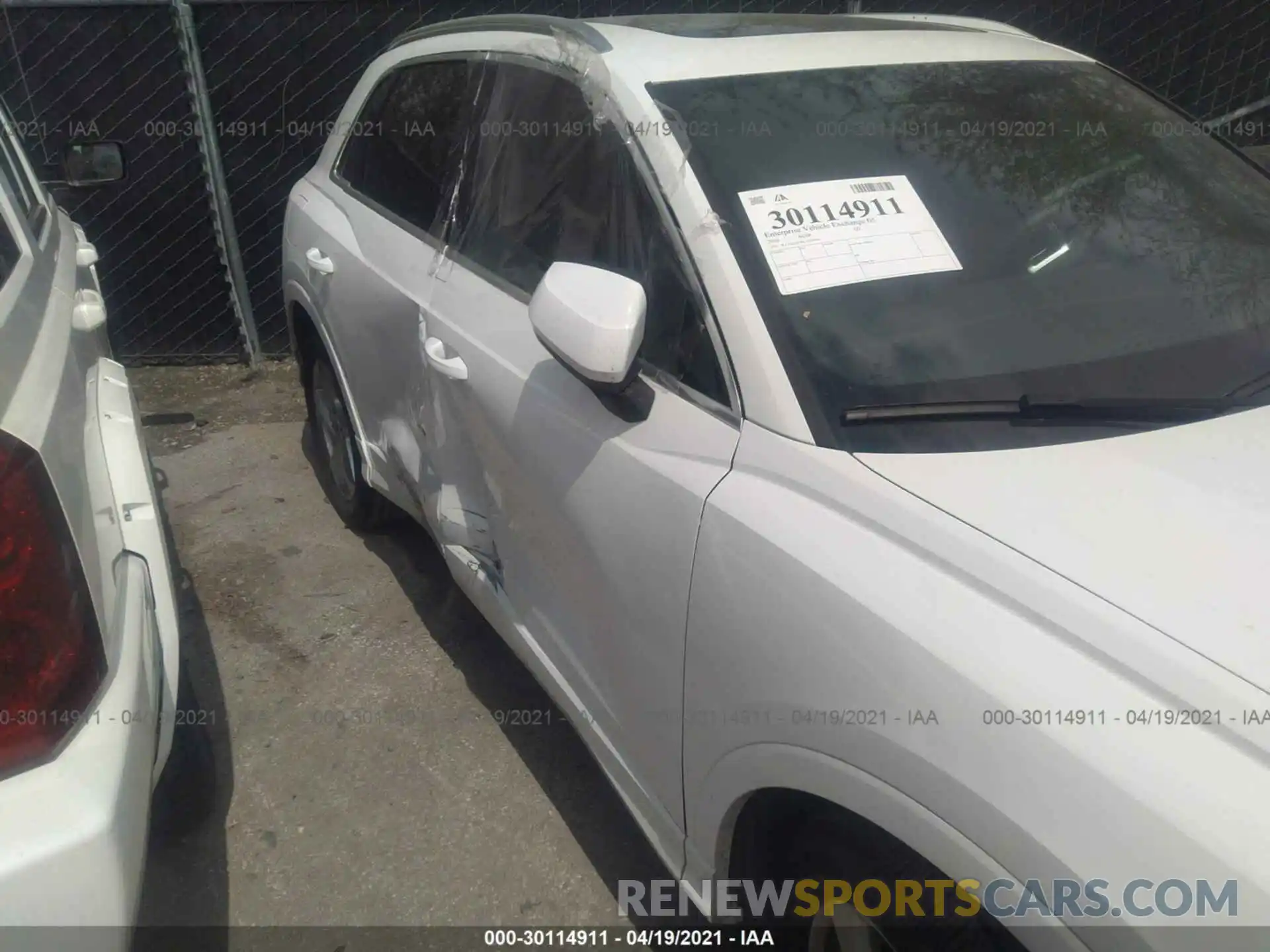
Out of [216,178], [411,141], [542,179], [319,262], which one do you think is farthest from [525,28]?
[216,178]

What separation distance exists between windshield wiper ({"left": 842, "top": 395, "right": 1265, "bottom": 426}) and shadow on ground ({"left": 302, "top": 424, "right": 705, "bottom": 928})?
1.18m

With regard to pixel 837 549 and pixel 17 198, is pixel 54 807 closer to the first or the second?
pixel 837 549

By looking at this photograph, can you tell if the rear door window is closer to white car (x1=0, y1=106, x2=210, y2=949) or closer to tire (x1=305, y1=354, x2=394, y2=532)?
tire (x1=305, y1=354, x2=394, y2=532)

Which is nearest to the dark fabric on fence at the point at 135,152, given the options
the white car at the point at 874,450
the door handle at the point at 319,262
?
the door handle at the point at 319,262

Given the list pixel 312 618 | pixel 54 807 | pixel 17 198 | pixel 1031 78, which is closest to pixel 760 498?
pixel 54 807

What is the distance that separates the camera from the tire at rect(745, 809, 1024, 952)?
4.58 ft

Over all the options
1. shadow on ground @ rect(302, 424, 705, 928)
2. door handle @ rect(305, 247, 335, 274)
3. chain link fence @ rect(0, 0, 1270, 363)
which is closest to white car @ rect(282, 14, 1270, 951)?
shadow on ground @ rect(302, 424, 705, 928)

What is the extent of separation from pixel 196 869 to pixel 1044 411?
214 centimetres

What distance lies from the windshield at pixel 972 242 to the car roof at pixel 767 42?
0.05m

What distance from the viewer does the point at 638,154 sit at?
205 cm

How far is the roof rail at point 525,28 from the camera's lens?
2.37 meters

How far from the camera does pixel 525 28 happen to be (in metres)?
2.70

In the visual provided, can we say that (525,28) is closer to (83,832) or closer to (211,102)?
(83,832)

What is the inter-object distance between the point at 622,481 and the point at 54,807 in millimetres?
991
